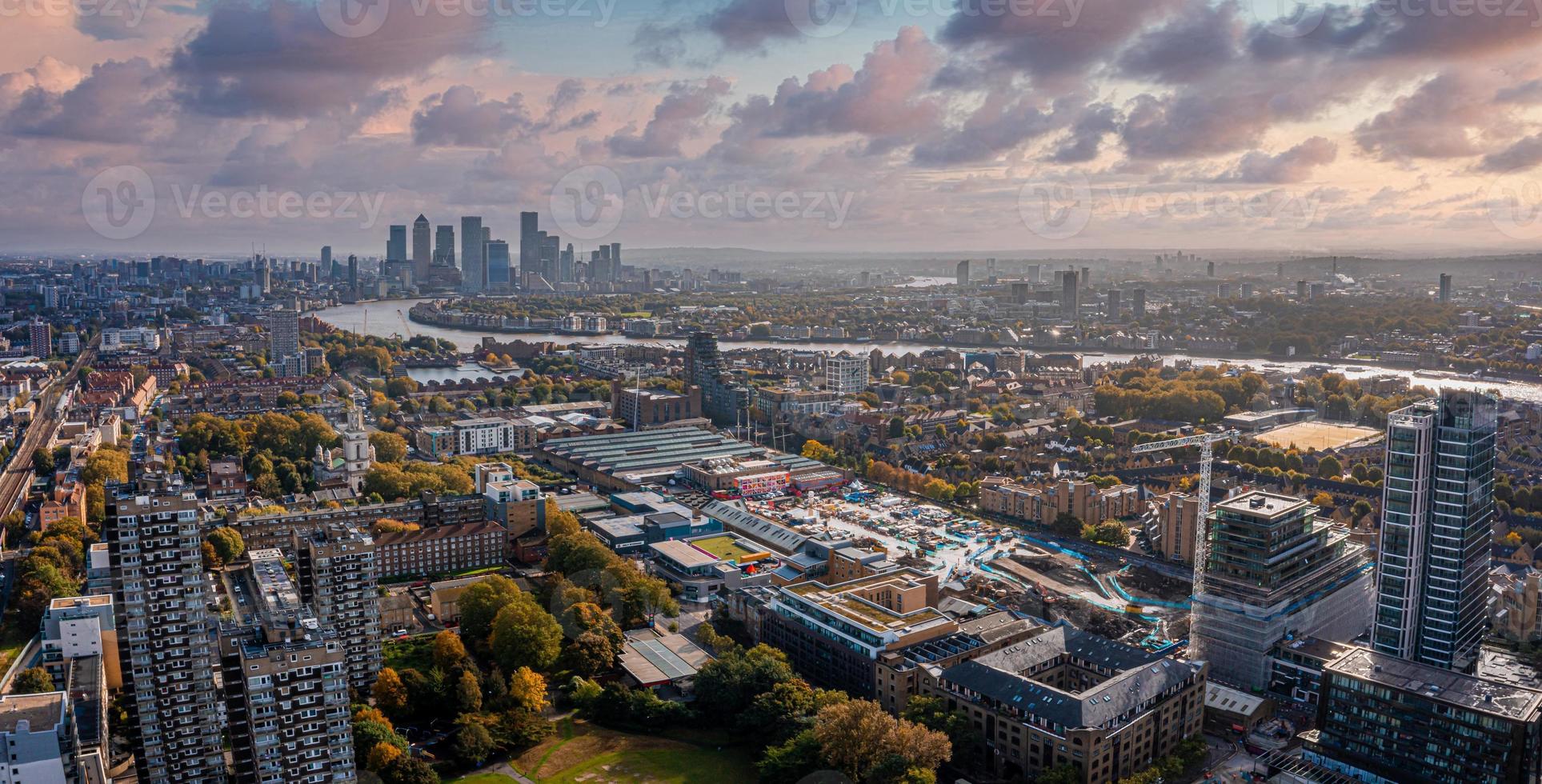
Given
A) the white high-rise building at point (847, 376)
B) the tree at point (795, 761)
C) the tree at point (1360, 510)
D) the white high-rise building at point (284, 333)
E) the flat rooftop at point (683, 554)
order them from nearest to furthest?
the tree at point (795, 761) < the flat rooftop at point (683, 554) < the tree at point (1360, 510) < the white high-rise building at point (847, 376) < the white high-rise building at point (284, 333)

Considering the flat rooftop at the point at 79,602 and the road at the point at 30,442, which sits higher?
the flat rooftop at the point at 79,602

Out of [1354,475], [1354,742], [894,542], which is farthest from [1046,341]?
[1354,742]

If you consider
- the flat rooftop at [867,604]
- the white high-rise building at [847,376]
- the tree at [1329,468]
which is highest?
the white high-rise building at [847,376]

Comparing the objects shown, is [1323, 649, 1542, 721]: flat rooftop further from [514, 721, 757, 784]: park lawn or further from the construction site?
[514, 721, 757, 784]: park lawn

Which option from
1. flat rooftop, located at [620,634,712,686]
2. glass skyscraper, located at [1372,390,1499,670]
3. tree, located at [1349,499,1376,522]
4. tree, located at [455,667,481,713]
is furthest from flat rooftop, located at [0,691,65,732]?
tree, located at [1349,499,1376,522]

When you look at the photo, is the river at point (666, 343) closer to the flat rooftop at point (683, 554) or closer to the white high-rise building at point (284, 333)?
the white high-rise building at point (284, 333)

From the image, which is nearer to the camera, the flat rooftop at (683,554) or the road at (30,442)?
the flat rooftop at (683,554)

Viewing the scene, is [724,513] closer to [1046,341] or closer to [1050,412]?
[1050,412]

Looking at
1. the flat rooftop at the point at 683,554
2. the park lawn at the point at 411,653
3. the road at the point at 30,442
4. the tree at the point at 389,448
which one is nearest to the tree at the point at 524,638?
the park lawn at the point at 411,653
